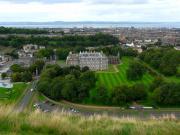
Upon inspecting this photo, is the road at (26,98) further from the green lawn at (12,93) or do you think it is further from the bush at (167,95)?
the bush at (167,95)

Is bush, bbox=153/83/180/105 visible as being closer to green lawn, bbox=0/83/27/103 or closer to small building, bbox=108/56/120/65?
green lawn, bbox=0/83/27/103

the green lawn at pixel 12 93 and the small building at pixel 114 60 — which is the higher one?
the green lawn at pixel 12 93

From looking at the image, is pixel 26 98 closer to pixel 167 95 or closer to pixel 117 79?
pixel 167 95

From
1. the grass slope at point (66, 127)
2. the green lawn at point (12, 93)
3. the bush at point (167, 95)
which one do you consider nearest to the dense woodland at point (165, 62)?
the bush at point (167, 95)

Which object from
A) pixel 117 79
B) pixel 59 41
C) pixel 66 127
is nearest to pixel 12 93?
pixel 117 79

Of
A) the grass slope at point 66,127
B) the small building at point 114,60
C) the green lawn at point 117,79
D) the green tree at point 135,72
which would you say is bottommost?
the small building at point 114,60

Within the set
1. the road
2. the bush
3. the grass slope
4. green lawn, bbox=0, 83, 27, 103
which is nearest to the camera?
the grass slope

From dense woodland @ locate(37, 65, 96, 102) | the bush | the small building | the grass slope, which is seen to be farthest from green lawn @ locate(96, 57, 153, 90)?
the grass slope

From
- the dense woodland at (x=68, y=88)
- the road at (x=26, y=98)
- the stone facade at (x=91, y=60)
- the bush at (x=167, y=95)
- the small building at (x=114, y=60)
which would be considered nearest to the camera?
the road at (x=26, y=98)
